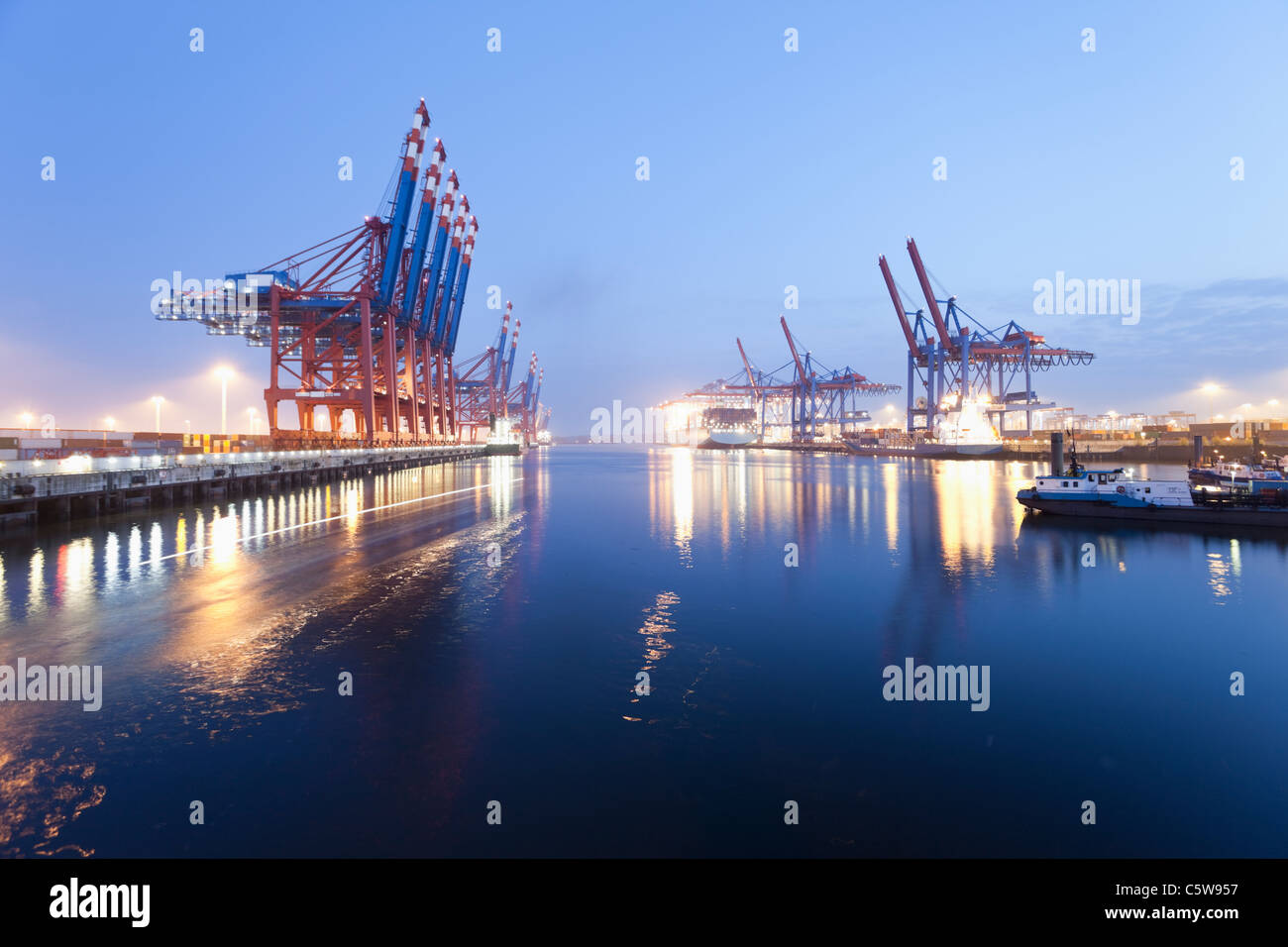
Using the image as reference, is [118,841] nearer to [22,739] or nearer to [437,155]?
[22,739]

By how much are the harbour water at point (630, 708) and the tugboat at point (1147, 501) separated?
9.55m

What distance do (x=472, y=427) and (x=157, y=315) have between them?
104 m

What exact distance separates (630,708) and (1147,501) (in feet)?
91.1

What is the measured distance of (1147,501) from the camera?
26.5m

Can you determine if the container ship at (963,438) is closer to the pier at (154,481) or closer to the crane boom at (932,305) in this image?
the crane boom at (932,305)

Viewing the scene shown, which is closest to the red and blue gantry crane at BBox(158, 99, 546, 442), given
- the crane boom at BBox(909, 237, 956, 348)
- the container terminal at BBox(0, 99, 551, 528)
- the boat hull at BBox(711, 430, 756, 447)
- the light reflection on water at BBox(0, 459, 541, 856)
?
the container terminal at BBox(0, 99, 551, 528)

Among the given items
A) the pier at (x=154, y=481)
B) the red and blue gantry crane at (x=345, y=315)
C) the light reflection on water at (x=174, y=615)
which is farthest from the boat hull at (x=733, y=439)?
the light reflection on water at (x=174, y=615)

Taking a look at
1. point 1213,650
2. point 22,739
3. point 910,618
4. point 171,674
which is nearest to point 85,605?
point 171,674

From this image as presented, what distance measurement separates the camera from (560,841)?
4.98m

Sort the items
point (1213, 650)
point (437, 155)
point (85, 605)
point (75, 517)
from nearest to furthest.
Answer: point (1213, 650), point (85, 605), point (75, 517), point (437, 155)

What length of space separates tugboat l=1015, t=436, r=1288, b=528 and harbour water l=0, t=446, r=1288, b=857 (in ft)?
31.3

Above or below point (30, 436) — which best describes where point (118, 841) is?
below

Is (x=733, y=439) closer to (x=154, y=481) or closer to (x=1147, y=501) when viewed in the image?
(x=1147, y=501)

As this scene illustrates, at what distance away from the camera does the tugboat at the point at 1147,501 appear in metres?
25.2
